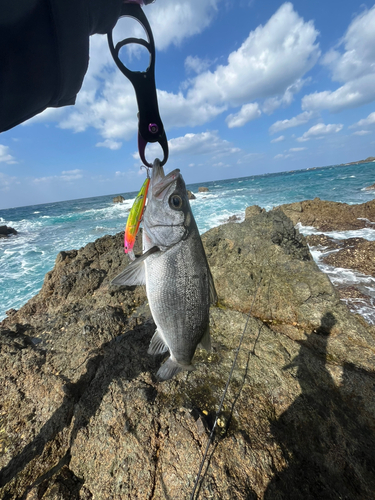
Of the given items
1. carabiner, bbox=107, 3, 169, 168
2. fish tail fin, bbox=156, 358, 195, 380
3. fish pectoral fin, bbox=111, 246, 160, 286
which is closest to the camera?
carabiner, bbox=107, 3, 169, 168

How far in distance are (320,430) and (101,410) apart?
88.9 inches

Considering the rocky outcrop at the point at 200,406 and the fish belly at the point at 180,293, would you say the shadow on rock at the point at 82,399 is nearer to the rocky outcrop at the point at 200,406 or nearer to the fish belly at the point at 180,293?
the rocky outcrop at the point at 200,406

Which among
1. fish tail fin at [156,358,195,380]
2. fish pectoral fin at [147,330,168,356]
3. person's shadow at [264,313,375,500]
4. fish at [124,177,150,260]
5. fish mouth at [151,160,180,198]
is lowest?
person's shadow at [264,313,375,500]

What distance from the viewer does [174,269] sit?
2.18 meters

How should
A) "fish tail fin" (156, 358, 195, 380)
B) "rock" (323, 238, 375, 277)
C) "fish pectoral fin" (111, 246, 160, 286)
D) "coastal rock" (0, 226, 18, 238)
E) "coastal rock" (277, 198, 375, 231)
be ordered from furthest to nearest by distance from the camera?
"coastal rock" (0, 226, 18, 238)
"coastal rock" (277, 198, 375, 231)
"rock" (323, 238, 375, 277)
"fish tail fin" (156, 358, 195, 380)
"fish pectoral fin" (111, 246, 160, 286)

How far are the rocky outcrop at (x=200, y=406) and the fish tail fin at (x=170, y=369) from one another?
50cm

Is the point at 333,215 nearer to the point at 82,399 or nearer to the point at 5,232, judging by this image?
the point at 82,399

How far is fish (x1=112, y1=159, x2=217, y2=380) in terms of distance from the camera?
2152 mm

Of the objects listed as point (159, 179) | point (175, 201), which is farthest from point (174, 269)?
point (159, 179)

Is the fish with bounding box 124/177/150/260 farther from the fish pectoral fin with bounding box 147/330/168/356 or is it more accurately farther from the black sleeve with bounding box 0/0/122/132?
the black sleeve with bounding box 0/0/122/132

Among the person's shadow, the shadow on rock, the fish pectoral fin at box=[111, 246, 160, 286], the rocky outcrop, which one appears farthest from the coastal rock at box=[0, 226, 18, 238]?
the person's shadow

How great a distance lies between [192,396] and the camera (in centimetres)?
268

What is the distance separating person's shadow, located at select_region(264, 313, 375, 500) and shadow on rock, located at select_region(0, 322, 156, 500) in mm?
1666

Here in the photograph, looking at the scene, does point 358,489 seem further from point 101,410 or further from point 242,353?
point 101,410
